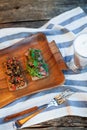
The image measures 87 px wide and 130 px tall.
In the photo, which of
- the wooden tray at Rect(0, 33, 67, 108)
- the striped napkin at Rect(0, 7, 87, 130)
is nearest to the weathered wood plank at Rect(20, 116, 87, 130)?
the striped napkin at Rect(0, 7, 87, 130)

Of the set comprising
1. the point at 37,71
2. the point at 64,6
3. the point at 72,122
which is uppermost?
the point at 64,6

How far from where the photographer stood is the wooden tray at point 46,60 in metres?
1.14

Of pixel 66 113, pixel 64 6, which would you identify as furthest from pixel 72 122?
pixel 64 6

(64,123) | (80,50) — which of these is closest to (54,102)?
(64,123)

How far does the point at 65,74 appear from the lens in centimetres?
121

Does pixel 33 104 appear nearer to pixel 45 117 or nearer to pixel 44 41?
pixel 45 117

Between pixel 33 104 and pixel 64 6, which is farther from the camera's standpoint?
pixel 64 6

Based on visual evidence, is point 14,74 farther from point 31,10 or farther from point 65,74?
point 31,10

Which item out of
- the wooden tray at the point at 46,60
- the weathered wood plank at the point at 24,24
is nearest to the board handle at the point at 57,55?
the wooden tray at the point at 46,60

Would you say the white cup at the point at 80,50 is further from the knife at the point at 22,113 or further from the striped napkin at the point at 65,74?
the knife at the point at 22,113

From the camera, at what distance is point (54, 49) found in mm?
1242

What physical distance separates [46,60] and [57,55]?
4 centimetres

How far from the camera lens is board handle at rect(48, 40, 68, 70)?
1207mm

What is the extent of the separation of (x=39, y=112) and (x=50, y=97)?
0.06 meters
